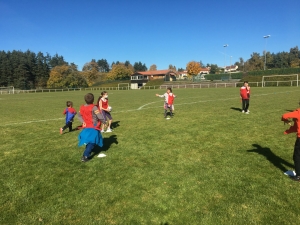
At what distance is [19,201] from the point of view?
161 inches

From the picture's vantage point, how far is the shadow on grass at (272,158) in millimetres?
5234

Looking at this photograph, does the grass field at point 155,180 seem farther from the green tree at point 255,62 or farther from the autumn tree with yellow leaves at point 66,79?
the green tree at point 255,62

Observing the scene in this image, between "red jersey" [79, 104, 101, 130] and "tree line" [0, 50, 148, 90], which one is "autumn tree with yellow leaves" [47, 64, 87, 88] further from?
"red jersey" [79, 104, 101, 130]

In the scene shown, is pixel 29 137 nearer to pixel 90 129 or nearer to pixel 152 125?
pixel 90 129

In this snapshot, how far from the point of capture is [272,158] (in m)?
5.71

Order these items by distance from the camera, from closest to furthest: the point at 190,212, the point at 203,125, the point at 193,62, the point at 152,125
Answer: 1. the point at 190,212
2. the point at 203,125
3. the point at 152,125
4. the point at 193,62

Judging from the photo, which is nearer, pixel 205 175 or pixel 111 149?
pixel 205 175

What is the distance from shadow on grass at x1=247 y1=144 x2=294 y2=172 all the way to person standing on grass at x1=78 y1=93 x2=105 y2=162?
4.45m

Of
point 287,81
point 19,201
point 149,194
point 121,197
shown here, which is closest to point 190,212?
point 149,194

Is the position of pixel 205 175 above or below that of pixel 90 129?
below

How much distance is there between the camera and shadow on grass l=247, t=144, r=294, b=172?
5.23m

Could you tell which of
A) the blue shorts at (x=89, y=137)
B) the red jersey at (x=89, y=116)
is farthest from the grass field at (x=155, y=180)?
the red jersey at (x=89, y=116)

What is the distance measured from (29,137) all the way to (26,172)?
381 centimetres

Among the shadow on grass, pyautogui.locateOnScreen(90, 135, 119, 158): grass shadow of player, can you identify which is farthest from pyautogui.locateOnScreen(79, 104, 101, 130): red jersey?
the shadow on grass
